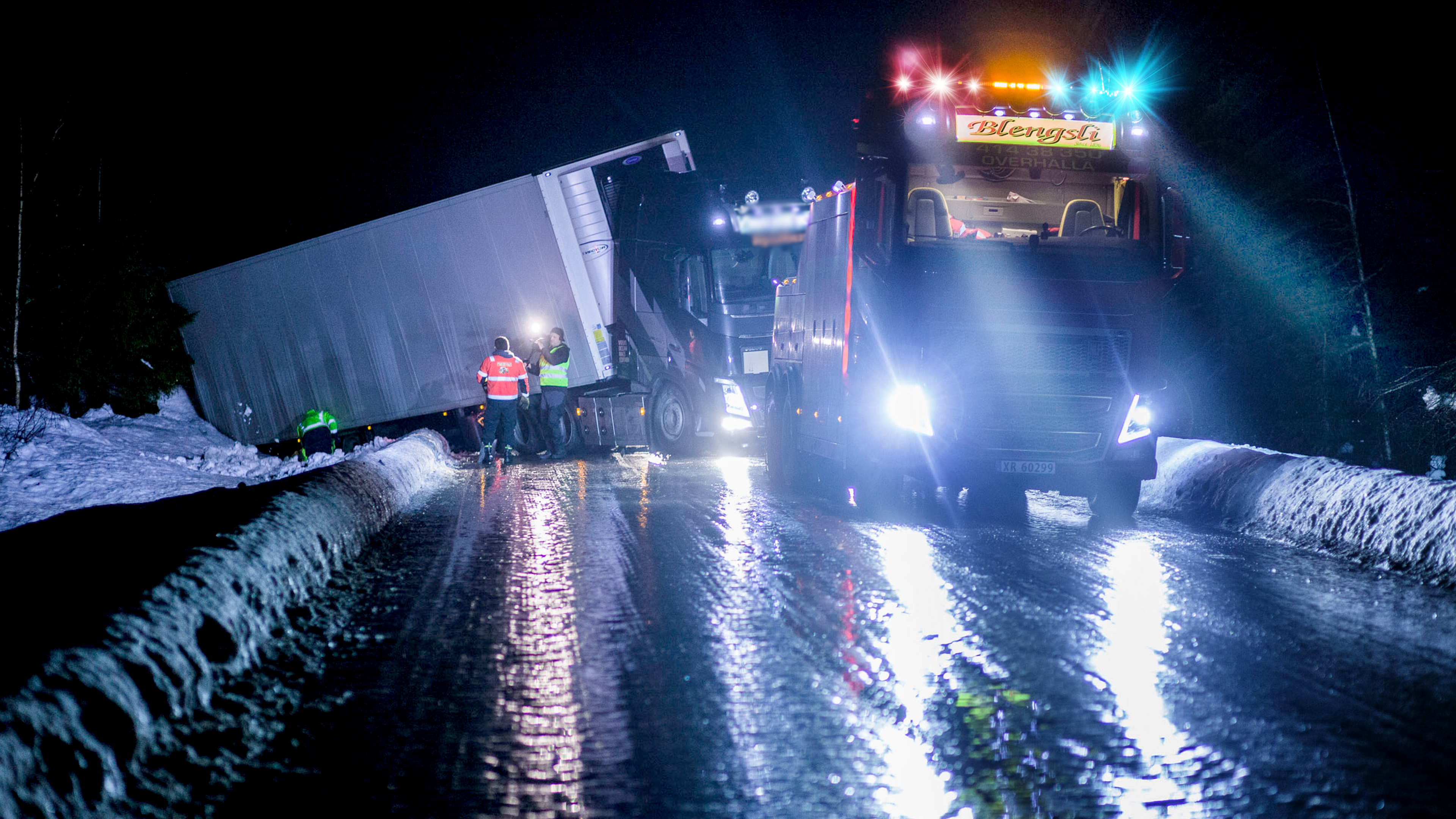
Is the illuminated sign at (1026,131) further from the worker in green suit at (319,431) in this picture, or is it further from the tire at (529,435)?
the worker in green suit at (319,431)

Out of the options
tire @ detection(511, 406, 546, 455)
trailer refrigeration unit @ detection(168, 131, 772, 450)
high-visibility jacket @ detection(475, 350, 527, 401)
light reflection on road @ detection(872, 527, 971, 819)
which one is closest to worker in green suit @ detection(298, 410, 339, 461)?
trailer refrigeration unit @ detection(168, 131, 772, 450)

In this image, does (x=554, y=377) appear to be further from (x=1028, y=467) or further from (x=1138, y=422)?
(x=1138, y=422)

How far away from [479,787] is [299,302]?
2100 cm

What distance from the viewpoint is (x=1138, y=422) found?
10422 mm

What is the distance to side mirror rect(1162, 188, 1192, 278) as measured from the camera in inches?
402

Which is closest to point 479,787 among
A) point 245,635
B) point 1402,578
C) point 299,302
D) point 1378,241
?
point 245,635

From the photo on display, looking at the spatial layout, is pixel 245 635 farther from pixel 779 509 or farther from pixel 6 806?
pixel 779 509

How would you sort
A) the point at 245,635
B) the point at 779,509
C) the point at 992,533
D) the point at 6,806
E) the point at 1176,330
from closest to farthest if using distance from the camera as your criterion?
1. the point at 6,806
2. the point at 245,635
3. the point at 992,533
4. the point at 779,509
5. the point at 1176,330

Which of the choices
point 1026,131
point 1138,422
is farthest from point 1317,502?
point 1026,131

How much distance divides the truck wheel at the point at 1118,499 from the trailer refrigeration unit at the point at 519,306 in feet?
26.4

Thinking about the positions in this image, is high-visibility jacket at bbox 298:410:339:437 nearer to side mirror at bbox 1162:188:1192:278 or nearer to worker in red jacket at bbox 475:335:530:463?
worker in red jacket at bbox 475:335:530:463

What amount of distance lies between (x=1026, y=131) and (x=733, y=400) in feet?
28.3

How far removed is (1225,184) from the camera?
23.0 meters

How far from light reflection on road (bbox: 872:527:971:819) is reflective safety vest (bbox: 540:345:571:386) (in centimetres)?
1159
